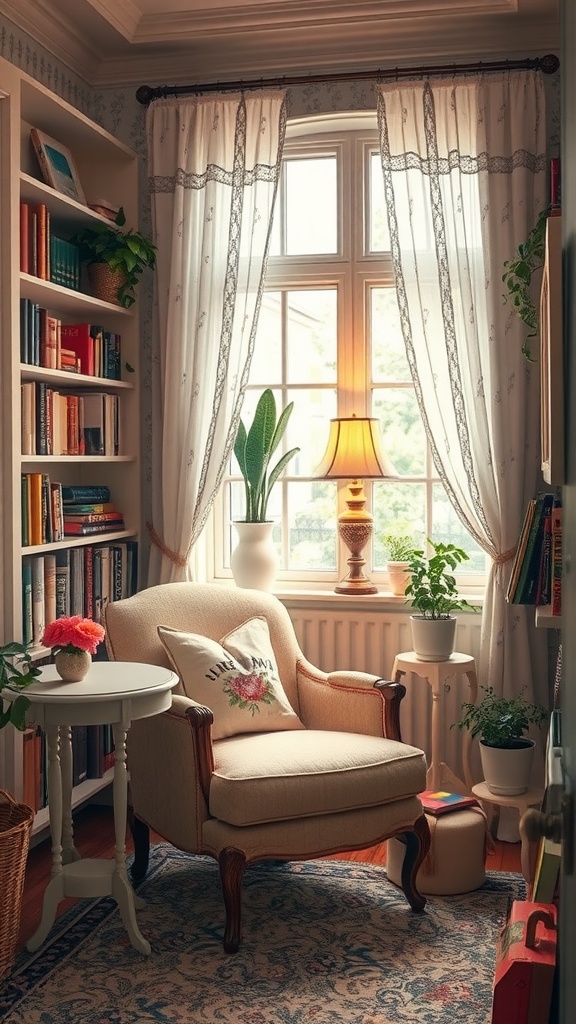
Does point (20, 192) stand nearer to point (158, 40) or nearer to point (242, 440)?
point (158, 40)

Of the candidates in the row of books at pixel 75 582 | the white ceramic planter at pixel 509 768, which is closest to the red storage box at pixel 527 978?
the white ceramic planter at pixel 509 768

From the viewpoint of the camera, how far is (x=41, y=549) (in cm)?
338

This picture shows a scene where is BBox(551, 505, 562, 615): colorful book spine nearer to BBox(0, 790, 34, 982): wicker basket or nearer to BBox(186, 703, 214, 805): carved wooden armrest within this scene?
BBox(186, 703, 214, 805): carved wooden armrest

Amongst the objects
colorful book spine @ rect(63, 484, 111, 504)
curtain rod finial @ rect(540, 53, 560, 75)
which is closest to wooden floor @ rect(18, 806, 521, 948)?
colorful book spine @ rect(63, 484, 111, 504)

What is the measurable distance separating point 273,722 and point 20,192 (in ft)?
6.24

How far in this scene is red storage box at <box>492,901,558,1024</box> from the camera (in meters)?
2.08

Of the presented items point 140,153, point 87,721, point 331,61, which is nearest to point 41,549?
point 87,721

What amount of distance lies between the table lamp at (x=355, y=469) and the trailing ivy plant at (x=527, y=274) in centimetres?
65

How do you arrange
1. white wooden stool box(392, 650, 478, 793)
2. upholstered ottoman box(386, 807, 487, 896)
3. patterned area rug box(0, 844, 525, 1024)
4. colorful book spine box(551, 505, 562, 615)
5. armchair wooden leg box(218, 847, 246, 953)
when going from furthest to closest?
1. white wooden stool box(392, 650, 478, 793)
2. upholstered ottoman box(386, 807, 487, 896)
3. colorful book spine box(551, 505, 562, 615)
4. armchair wooden leg box(218, 847, 246, 953)
5. patterned area rug box(0, 844, 525, 1024)

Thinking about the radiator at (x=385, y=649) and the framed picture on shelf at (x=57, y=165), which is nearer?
the framed picture on shelf at (x=57, y=165)

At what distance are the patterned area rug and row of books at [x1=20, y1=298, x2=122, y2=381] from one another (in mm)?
1759

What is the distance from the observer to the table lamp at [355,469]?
152 inches

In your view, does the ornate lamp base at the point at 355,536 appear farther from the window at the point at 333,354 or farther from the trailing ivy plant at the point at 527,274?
the trailing ivy plant at the point at 527,274

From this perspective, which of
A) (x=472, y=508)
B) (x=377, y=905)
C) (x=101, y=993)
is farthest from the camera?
(x=472, y=508)
